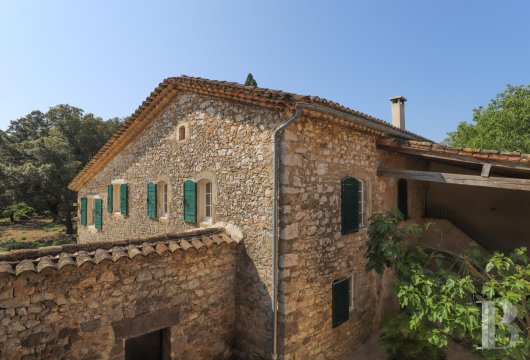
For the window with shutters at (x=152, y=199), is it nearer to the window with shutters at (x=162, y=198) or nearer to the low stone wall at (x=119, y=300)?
the window with shutters at (x=162, y=198)

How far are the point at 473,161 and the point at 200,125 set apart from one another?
6.12m

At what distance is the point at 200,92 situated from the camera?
7152mm

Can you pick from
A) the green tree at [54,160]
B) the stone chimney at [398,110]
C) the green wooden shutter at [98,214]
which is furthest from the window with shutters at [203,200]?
the green tree at [54,160]

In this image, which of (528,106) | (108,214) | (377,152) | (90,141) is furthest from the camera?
(90,141)

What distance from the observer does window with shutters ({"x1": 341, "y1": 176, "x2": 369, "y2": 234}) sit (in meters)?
6.61

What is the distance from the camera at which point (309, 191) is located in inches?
228

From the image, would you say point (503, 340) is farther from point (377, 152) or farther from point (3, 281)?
point (3, 281)

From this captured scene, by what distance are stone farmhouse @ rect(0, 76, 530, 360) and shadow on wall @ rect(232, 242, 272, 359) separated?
30 millimetres

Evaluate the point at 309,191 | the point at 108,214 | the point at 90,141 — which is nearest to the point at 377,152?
the point at 309,191

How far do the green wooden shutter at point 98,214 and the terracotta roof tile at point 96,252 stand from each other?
315 inches

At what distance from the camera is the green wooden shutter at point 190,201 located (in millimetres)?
7266

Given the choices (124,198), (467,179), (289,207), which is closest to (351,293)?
(289,207)

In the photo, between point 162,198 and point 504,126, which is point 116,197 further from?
point 504,126

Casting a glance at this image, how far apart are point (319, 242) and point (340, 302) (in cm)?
162
